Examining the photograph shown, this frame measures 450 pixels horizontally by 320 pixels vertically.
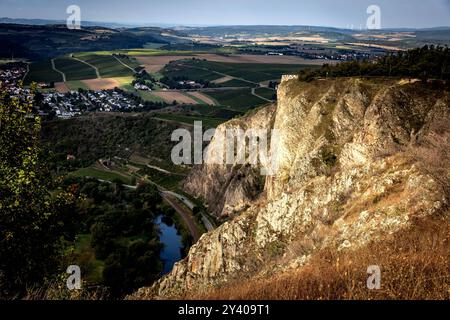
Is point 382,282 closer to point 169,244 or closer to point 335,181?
point 335,181

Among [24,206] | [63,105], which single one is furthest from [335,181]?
[63,105]

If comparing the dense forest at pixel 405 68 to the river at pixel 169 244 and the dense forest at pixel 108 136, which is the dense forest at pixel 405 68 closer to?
the river at pixel 169 244

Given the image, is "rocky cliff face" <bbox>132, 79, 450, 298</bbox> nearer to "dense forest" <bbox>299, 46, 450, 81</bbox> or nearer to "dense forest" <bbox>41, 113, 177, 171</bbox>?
"dense forest" <bbox>299, 46, 450, 81</bbox>

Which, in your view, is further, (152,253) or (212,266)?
(152,253)

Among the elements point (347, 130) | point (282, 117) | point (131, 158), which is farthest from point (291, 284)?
point (131, 158)

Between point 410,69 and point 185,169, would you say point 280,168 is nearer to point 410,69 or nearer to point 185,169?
point 410,69

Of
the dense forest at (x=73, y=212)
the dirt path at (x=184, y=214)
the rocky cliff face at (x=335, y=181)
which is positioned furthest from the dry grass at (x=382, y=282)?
the dirt path at (x=184, y=214)
